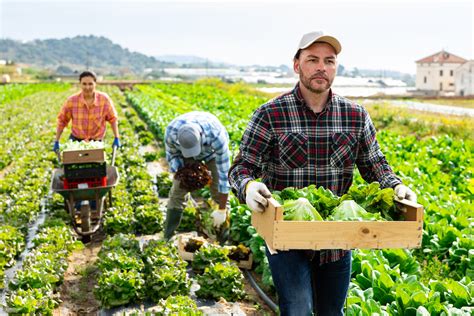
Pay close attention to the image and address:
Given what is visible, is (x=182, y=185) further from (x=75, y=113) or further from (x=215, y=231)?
(x=75, y=113)

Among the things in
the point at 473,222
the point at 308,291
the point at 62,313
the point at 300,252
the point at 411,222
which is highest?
the point at 411,222

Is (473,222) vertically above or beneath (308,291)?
beneath

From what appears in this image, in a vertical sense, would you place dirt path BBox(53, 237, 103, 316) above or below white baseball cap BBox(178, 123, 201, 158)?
below

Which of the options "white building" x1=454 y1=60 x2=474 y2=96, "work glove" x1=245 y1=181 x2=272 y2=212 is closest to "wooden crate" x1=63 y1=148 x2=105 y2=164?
"work glove" x1=245 y1=181 x2=272 y2=212

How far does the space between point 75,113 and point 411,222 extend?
596cm

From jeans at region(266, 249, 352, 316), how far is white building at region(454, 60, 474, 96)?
2658 inches

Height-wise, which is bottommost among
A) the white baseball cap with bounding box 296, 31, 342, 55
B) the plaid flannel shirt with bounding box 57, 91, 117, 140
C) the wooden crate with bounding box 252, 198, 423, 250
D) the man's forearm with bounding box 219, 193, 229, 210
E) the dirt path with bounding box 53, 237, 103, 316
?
the dirt path with bounding box 53, 237, 103, 316

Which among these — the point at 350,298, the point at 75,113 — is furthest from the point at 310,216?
the point at 75,113

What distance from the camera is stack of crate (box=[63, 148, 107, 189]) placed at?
678cm

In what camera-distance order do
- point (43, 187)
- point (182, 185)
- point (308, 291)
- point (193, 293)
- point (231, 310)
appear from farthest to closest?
point (43, 187), point (182, 185), point (193, 293), point (231, 310), point (308, 291)

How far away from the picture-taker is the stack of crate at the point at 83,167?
6781 mm

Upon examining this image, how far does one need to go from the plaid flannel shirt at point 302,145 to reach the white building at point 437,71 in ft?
262

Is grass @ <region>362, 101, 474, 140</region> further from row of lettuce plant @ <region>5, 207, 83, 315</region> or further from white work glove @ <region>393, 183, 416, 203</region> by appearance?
white work glove @ <region>393, 183, 416, 203</region>

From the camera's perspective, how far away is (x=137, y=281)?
5590 mm
